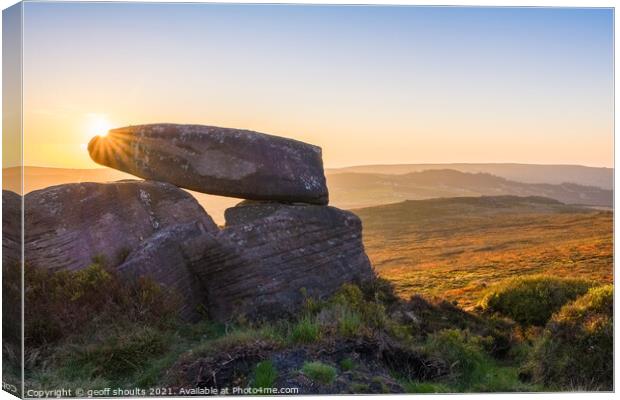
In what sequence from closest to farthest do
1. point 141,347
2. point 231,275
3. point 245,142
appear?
point 141,347
point 231,275
point 245,142

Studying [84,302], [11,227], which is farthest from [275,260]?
[11,227]

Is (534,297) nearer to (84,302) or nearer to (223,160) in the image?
(223,160)

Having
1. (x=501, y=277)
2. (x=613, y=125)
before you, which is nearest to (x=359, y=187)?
(x=501, y=277)

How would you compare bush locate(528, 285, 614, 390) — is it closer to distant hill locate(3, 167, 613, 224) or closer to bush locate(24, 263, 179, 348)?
distant hill locate(3, 167, 613, 224)

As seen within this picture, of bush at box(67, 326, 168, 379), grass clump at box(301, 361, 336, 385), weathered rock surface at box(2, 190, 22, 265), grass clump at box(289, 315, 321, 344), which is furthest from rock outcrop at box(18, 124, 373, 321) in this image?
grass clump at box(301, 361, 336, 385)

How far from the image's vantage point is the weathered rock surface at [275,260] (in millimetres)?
16156

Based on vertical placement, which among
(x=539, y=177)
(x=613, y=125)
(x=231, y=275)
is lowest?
(x=231, y=275)

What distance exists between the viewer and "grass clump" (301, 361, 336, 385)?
12266mm

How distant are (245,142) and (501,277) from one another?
9002 mm

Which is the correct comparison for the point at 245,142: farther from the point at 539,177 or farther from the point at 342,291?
the point at 539,177

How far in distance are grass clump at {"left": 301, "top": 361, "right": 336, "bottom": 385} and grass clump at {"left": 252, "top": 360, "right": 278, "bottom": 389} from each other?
0.50 meters

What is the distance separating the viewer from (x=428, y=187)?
2339 cm

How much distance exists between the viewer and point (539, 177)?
2003 cm

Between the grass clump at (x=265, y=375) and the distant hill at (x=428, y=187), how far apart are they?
8452 millimetres
